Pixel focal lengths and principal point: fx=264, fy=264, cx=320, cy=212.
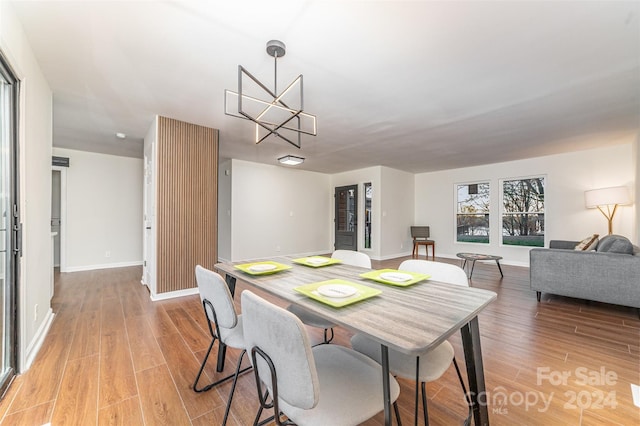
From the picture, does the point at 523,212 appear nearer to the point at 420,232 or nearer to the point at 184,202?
the point at 420,232

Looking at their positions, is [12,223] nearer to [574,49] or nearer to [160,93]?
[160,93]

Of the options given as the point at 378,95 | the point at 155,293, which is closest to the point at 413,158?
the point at 378,95

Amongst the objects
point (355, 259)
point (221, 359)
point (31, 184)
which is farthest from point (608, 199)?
point (31, 184)

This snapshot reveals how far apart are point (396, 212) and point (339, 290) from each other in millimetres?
6101

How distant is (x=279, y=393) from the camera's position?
932 mm

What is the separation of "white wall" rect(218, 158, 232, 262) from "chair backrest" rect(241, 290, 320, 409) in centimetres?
541

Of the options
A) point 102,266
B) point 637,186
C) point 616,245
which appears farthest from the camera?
point 102,266

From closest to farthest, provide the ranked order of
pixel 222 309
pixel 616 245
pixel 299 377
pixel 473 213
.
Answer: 1. pixel 299 377
2. pixel 222 309
3. pixel 616 245
4. pixel 473 213

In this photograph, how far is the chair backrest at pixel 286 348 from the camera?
0.81 m

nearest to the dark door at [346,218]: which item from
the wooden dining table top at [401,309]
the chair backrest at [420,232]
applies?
the chair backrest at [420,232]

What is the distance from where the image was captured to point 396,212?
23.2 feet

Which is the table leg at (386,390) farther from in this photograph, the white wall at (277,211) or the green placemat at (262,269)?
the white wall at (277,211)

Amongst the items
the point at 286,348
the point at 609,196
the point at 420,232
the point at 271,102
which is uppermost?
the point at 271,102

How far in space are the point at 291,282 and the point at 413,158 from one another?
16.3 feet
